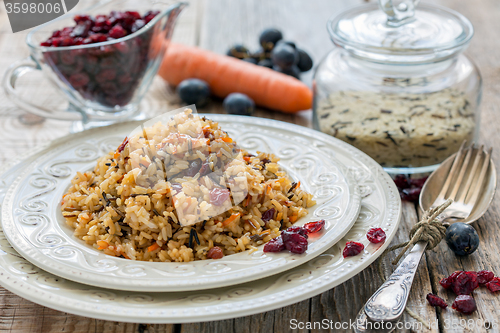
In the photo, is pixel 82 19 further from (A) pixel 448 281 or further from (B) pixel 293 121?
(A) pixel 448 281

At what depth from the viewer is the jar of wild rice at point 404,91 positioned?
239 centimetres

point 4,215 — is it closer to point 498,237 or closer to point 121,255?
point 121,255

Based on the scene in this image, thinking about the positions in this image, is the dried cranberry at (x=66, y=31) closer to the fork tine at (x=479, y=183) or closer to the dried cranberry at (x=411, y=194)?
the dried cranberry at (x=411, y=194)

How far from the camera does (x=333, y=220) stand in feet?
5.69

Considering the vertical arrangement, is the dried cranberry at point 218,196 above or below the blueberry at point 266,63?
above

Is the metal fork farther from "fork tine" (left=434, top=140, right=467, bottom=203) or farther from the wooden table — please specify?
the wooden table

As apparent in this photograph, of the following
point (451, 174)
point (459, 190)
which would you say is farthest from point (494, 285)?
point (451, 174)

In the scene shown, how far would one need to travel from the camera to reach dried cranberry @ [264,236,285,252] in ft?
5.14

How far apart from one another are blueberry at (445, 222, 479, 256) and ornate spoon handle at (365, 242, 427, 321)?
0.23m

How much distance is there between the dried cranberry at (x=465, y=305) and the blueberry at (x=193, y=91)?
2094 millimetres

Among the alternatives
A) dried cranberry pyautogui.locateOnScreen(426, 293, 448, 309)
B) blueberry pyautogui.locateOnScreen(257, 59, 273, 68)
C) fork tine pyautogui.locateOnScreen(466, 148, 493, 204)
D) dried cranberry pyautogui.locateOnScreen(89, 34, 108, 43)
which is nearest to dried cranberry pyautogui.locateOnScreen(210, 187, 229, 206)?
dried cranberry pyautogui.locateOnScreen(426, 293, 448, 309)

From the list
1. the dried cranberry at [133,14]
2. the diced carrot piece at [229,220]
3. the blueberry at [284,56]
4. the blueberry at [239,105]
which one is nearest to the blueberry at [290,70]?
the blueberry at [284,56]

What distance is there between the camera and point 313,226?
1.67 m

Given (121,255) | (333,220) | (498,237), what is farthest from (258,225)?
(498,237)
